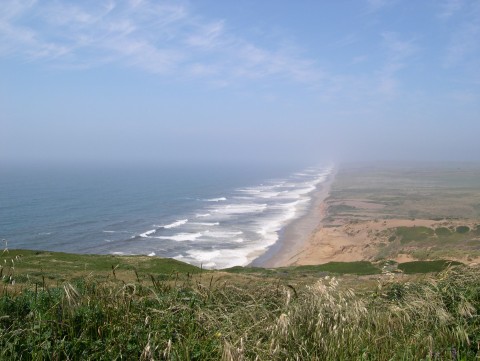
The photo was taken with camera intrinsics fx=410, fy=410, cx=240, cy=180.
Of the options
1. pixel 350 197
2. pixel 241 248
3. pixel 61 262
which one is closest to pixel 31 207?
pixel 241 248

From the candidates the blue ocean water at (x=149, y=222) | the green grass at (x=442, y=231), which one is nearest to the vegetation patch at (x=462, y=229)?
the green grass at (x=442, y=231)

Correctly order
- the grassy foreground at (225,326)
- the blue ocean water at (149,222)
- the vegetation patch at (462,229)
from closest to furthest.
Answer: the grassy foreground at (225,326) < the blue ocean water at (149,222) < the vegetation patch at (462,229)

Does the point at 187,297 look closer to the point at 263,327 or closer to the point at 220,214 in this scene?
the point at 263,327

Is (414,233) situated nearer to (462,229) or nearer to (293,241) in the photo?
(462,229)

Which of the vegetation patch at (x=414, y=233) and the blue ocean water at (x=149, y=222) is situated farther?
the vegetation patch at (x=414, y=233)

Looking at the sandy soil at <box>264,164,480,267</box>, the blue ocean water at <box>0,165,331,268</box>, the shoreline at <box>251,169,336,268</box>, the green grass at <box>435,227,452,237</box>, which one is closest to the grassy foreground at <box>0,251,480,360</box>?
the sandy soil at <box>264,164,480,267</box>

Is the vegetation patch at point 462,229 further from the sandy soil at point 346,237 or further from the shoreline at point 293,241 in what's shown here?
the shoreline at point 293,241

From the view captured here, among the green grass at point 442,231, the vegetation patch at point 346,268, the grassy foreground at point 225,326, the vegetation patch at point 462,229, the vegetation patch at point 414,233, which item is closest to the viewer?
the grassy foreground at point 225,326
